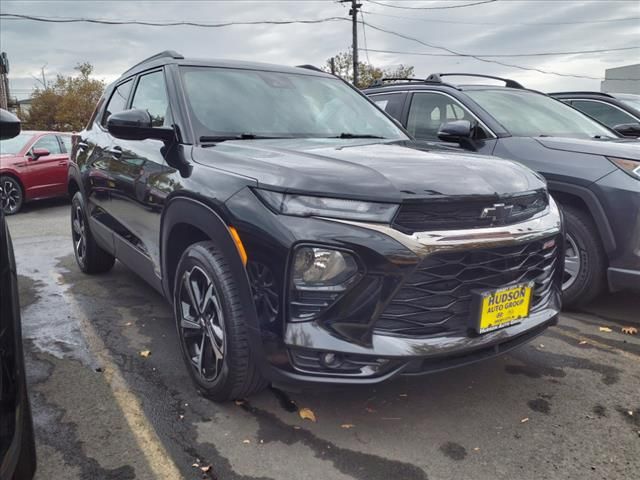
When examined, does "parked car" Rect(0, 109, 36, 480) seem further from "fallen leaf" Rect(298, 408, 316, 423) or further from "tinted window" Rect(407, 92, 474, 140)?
"tinted window" Rect(407, 92, 474, 140)

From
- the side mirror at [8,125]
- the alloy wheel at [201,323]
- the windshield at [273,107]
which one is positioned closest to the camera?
the side mirror at [8,125]

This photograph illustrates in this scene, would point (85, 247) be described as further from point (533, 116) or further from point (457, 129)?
point (533, 116)

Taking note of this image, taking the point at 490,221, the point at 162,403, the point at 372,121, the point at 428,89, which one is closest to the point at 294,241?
the point at 490,221

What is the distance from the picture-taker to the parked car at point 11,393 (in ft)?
5.17

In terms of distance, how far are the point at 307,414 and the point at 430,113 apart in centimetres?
350

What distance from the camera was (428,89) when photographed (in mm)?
5324

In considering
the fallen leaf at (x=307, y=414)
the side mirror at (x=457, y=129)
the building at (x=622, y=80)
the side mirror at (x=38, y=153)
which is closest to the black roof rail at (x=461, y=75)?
the side mirror at (x=457, y=129)

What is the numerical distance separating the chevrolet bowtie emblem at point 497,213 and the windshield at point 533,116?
2.33 m

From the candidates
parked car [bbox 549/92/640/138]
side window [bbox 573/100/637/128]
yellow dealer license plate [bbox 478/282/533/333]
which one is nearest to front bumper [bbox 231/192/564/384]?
yellow dealer license plate [bbox 478/282/533/333]

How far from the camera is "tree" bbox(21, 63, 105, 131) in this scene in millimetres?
38906

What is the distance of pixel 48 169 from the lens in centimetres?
1020

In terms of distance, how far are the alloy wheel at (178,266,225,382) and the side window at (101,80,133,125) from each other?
2.07m

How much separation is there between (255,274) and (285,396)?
0.90 m

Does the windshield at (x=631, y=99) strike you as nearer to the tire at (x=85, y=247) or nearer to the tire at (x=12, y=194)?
the tire at (x=85, y=247)
